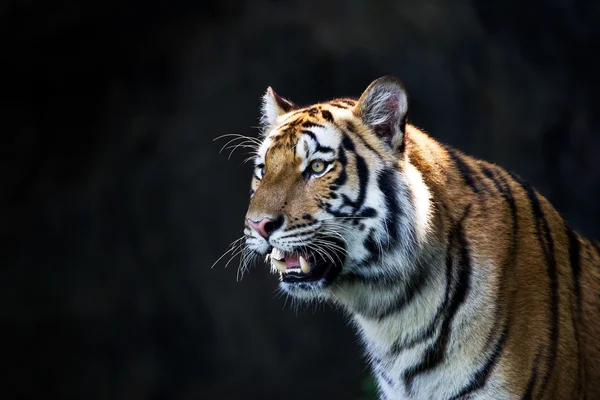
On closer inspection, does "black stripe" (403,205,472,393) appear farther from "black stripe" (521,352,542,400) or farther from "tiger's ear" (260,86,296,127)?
"tiger's ear" (260,86,296,127)

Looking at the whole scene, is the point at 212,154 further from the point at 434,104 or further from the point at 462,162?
the point at 462,162

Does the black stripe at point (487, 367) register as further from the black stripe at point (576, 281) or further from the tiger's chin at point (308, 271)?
the tiger's chin at point (308, 271)

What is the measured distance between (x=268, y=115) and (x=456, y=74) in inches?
114

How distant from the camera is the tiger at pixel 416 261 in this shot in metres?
2.63

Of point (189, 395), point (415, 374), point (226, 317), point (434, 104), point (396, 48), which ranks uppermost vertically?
point (396, 48)

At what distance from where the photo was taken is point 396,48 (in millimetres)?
5715

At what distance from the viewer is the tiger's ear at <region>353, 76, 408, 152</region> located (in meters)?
2.65

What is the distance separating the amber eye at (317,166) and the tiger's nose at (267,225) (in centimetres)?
21

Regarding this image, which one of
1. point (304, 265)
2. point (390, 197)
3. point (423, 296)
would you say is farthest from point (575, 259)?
point (304, 265)

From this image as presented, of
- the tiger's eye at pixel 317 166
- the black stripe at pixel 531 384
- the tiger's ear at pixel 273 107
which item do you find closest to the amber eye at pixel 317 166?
the tiger's eye at pixel 317 166

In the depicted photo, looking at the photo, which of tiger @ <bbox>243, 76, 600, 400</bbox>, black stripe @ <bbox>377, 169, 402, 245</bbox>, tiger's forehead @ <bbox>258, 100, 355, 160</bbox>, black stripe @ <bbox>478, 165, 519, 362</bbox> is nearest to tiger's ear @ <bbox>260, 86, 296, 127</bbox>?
tiger's forehead @ <bbox>258, 100, 355, 160</bbox>

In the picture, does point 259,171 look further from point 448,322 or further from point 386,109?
point 448,322

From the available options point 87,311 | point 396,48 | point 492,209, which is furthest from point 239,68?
point 492,209

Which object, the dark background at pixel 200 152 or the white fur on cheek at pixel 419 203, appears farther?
the dark background at pixel 200 152
